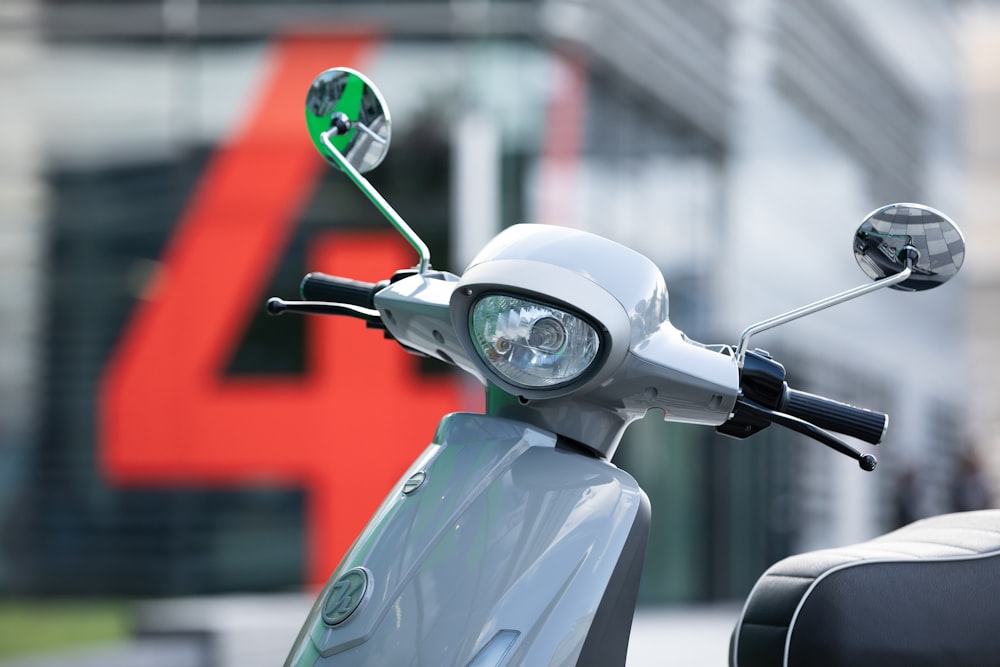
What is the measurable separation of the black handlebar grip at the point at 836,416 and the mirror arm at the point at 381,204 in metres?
0.46

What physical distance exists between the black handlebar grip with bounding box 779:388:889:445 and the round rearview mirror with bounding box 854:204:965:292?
15 cm

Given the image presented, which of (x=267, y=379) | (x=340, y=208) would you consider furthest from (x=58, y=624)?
(x=340, y=208)

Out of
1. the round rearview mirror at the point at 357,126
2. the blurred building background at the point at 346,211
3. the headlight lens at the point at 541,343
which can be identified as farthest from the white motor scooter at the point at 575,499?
the blurred building background at the point at 346,211

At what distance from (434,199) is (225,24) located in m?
2.12

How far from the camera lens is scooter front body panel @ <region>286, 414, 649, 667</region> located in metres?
1.31

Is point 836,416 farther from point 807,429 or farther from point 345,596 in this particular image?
point 345,596

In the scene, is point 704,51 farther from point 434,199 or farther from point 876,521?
point 876,521

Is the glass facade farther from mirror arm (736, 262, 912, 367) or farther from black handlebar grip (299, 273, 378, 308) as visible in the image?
mirror arm (736, 262, 912, 367)

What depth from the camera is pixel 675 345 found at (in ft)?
4.77

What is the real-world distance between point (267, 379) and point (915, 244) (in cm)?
837

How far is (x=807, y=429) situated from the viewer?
1485mm

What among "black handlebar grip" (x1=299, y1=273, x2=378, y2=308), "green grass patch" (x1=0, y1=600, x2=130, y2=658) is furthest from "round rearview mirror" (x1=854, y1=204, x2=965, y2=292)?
"green grass patch" (x1=0, y1=600, x2=130, y2=658)

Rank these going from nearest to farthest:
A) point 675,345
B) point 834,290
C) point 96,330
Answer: point 675,345 → point 96,330 → point 834,290

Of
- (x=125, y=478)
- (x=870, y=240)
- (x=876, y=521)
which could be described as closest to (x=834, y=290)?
(x=876, y=521)
